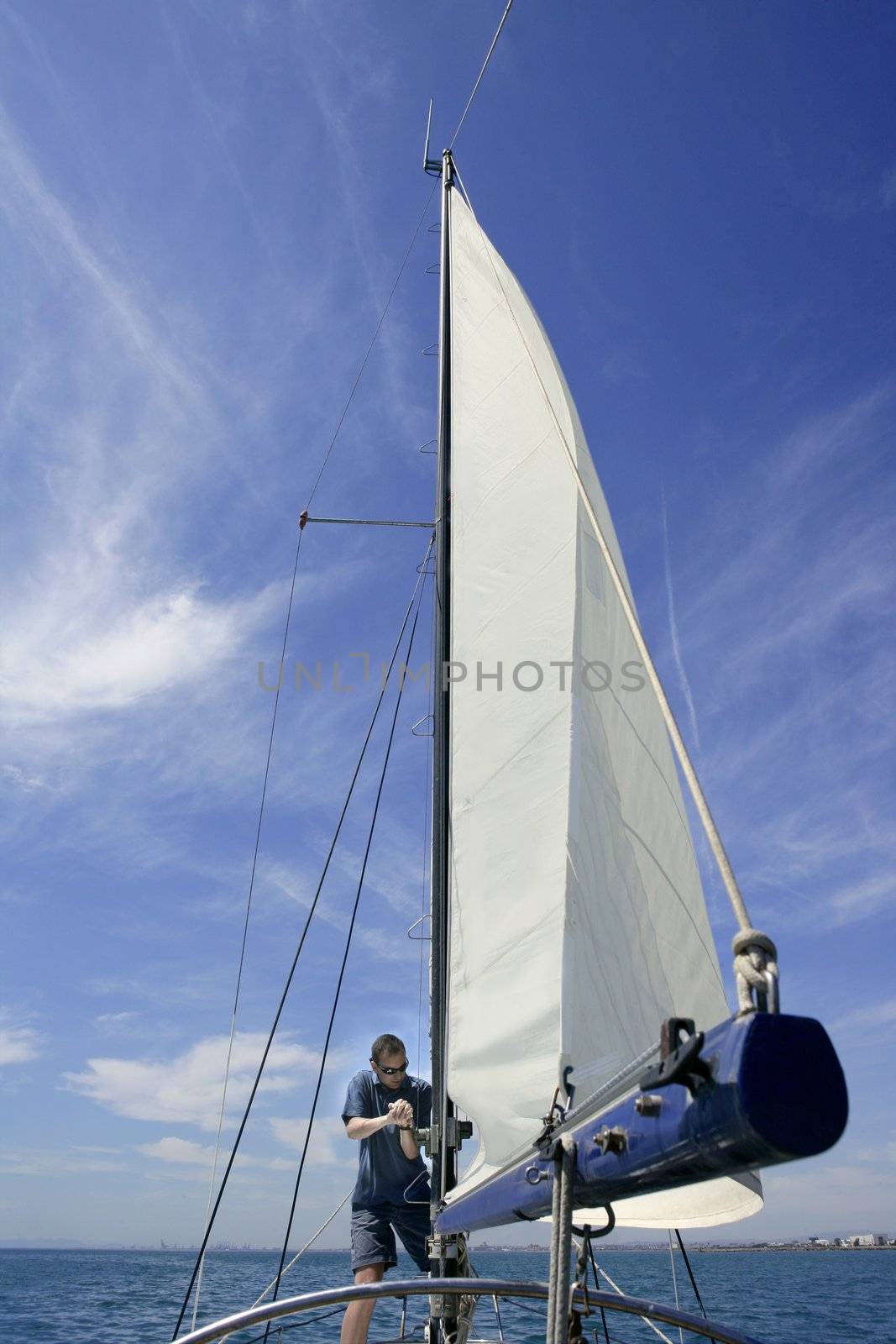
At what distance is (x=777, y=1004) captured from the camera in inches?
38.2

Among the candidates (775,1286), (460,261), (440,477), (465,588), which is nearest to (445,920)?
(465,588)

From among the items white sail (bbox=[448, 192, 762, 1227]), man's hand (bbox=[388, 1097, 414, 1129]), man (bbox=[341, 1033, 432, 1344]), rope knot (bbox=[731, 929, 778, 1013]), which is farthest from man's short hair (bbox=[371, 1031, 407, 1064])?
rope knot (bbox=[731, 929, 778, 1013])

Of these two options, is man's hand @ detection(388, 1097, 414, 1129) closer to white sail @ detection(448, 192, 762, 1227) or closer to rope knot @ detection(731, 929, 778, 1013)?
white sail @ detection(448, 192, 762, 1227)

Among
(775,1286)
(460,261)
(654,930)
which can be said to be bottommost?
(775,1286)

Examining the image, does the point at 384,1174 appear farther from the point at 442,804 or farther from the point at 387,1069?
the point at 442,804

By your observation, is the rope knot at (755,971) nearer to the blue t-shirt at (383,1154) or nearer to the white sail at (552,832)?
the white sail at (552,832)

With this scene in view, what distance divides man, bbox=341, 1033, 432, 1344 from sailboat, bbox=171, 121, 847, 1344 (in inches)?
19.0

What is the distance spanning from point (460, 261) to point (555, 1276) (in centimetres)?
478

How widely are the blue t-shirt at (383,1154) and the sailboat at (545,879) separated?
20.7 inches

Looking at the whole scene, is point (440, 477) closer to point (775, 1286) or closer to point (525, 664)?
point (525, 664)

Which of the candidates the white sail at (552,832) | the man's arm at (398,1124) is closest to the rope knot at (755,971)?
the white sail at (552,832)

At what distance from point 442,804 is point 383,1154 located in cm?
146

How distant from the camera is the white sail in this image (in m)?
2.58

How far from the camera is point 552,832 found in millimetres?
2832
